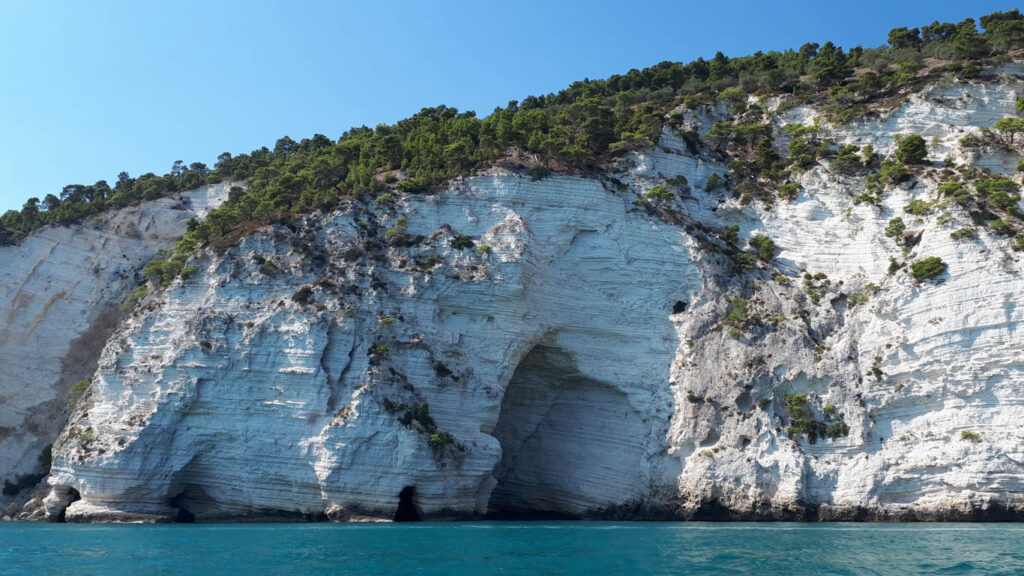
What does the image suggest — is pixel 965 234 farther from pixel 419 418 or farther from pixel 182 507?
pixel 182 507

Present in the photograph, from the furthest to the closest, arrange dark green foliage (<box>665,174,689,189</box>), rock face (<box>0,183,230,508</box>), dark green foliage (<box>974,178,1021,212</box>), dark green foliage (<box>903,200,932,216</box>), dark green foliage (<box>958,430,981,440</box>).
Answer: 1. dark green foliage (<box>665,174,689,189</box>)
2. rock face (<box>0,183,230,508</box>)
3. dark green foliage (<box>903,200,932,216</box>)
4. dark green foliage (<box>974,178,1021,212</box>)
5. dark green foliage (<box>958,430,981,440</box>)

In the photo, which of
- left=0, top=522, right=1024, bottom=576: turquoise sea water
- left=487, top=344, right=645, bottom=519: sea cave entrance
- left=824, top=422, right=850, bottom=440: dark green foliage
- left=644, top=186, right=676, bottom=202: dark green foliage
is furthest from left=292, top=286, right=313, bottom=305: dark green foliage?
left=824, top=422, right=850, bottom=440: dark green foliage

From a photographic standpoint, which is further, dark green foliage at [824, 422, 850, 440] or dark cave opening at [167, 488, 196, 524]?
dark cave opening at [167, 488, 196, 524]

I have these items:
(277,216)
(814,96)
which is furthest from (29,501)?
(814,96)

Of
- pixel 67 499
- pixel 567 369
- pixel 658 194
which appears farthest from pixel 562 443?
pixel 67 499

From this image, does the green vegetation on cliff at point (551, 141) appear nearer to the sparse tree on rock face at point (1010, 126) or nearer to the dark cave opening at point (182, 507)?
the sparse tree on rock face at point (1010, 126)

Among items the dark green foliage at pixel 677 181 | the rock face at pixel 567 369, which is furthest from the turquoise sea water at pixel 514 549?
the dark green foliage at pixel 677 181

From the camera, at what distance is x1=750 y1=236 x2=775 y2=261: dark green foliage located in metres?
40.9

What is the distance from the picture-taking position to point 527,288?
3744cm

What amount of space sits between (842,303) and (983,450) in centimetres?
919

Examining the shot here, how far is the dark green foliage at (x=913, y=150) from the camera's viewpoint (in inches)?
1602

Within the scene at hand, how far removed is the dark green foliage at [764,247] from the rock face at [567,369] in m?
0.44

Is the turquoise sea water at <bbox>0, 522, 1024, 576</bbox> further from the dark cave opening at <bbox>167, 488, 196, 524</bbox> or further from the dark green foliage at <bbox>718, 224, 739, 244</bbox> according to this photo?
the dark green foliage at <bbox>718, 224, 739, 244</bbox>

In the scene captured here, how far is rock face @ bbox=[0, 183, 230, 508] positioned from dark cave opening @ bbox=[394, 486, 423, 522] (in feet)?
68.9
